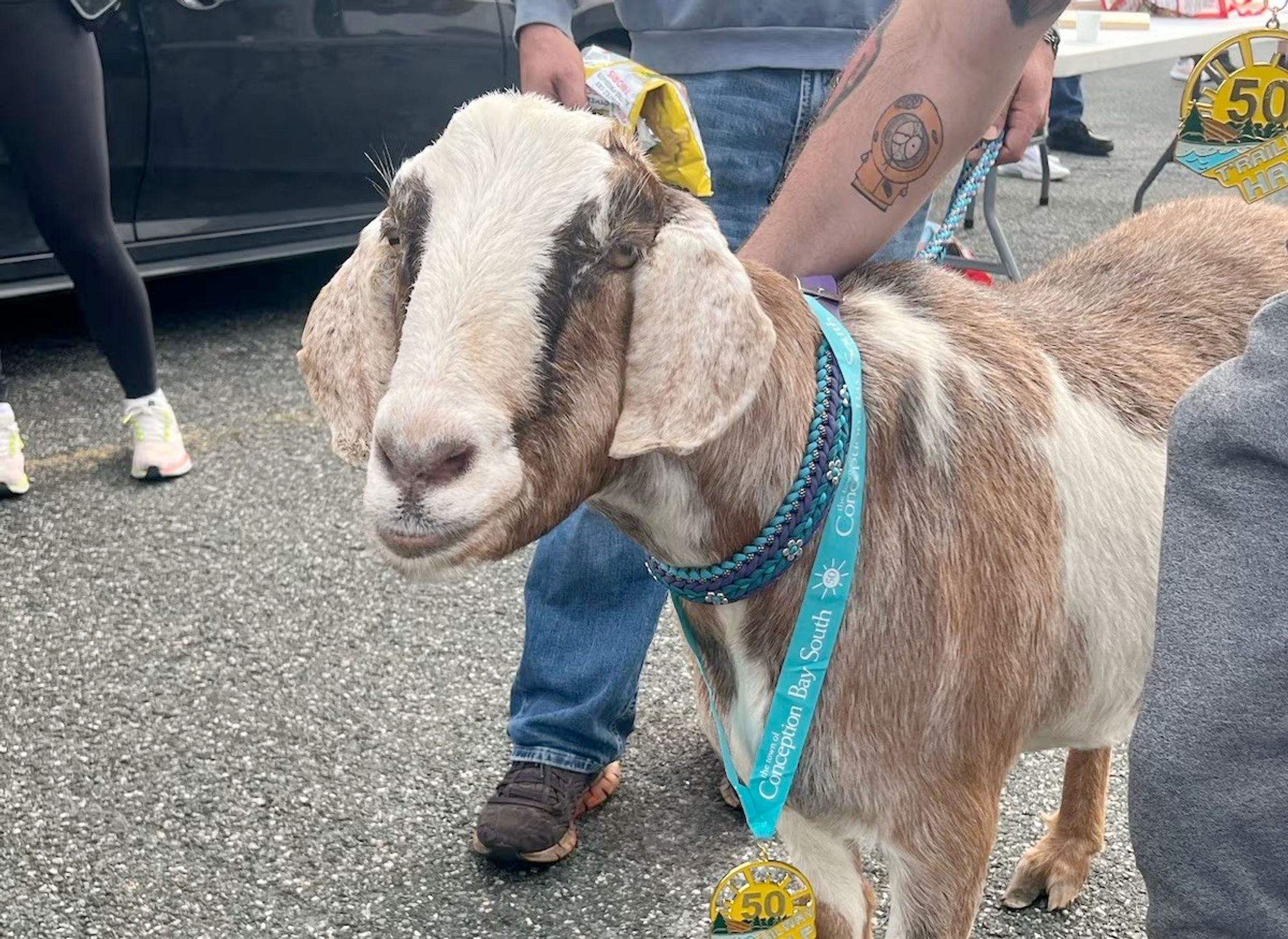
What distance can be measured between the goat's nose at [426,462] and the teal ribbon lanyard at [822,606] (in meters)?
0.55

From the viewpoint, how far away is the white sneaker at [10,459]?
4.23 meters

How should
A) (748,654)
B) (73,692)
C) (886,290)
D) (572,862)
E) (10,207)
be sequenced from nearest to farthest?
(748,654) < (886,290) < (572,862) < (73,692) < (10,207)

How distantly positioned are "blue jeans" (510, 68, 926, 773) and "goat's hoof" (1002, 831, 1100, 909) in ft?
2.71

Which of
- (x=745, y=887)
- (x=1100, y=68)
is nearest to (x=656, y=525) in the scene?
(x=745, y=887)

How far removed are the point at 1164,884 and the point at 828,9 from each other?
1.76 m

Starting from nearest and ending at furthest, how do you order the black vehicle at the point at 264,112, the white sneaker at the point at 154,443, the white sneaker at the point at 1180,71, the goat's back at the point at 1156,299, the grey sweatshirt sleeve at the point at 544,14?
the goat's back at the point at 1156,299 → the grey sweatshirt sleeve at the point at 544,14 → the white sneaker at the point at 154,443 → the black vehicle at the point at 264,112 → the white sneaker at the point at 1180,71

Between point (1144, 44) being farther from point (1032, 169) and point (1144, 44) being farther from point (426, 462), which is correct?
point (426, 462)

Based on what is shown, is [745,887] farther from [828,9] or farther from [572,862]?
[828,9]

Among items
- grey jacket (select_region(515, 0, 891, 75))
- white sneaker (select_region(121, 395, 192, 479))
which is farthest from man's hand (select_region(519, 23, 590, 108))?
white sneaker (select_region(121, 395, 192, 479))

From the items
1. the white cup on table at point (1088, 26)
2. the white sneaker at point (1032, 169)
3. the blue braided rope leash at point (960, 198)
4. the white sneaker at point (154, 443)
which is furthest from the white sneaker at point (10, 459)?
the white sneaker at point (1032, 169)

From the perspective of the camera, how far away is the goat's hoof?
8.66ft

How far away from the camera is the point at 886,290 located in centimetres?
205

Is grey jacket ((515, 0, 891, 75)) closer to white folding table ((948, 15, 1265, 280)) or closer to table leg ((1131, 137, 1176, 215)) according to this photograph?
table leg ((1131, 137, 1176, 215))

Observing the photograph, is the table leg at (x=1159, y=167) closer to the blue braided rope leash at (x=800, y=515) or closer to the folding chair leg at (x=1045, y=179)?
the blue braided rope leash at (x=800, y=515)
